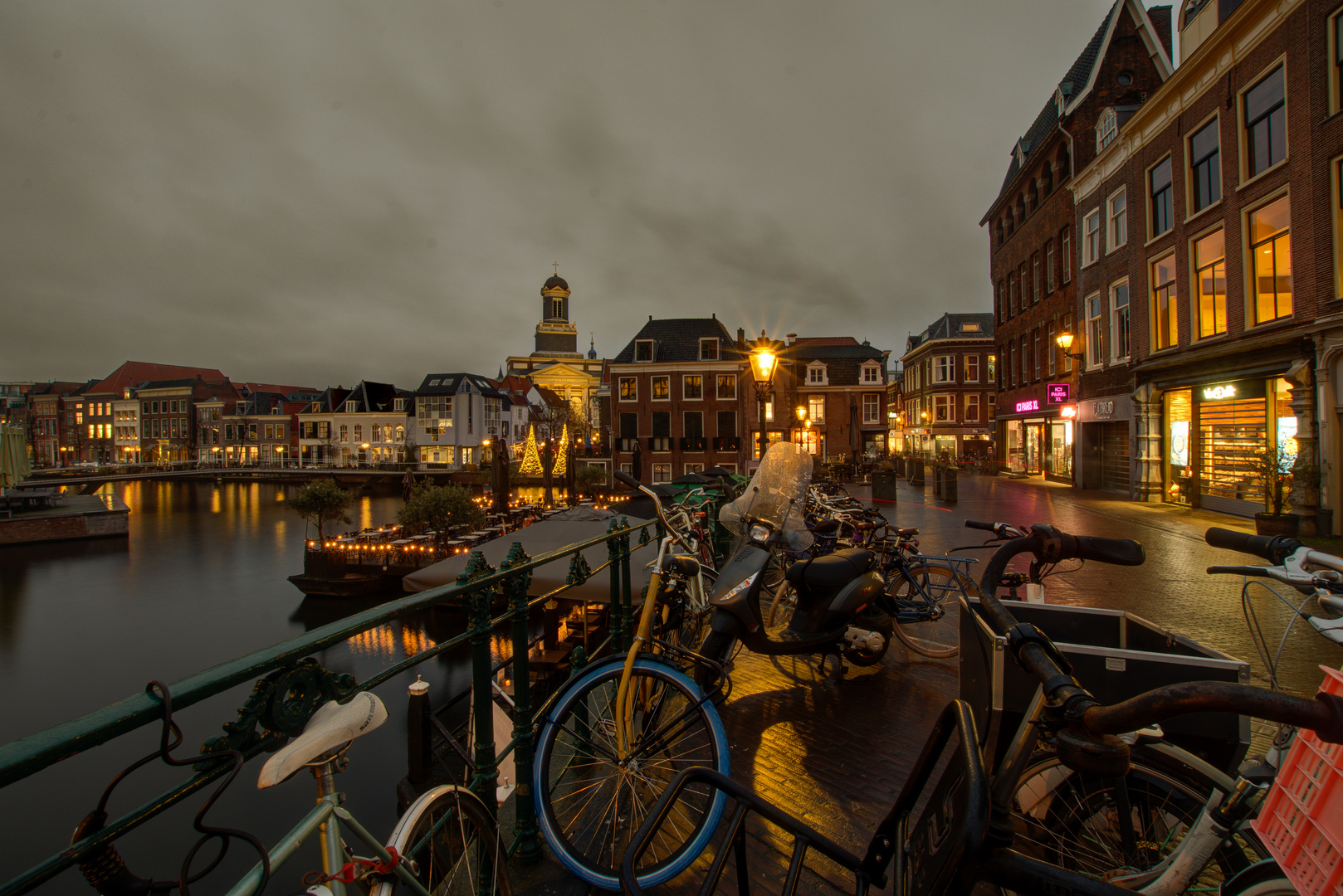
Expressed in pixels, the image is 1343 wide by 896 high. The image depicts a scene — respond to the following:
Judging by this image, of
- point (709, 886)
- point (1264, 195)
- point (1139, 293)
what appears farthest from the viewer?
point (1139, 293)

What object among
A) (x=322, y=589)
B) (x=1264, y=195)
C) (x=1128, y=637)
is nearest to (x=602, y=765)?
(x=1128, y=637)

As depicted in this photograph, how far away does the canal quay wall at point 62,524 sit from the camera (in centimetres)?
2978

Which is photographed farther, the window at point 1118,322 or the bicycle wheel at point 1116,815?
the window at point 1118,322

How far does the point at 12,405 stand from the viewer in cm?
8756

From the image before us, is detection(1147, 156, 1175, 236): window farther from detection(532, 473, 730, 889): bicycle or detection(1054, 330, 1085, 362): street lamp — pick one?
detection(532, 473, 730, 889): bicycle

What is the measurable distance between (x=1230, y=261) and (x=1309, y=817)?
53.3 feet

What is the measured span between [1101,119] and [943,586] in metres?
20.7

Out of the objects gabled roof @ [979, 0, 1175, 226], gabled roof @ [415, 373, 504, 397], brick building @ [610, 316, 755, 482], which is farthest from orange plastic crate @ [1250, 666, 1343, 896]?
gabled roof @ [415, 373, 504, 397]

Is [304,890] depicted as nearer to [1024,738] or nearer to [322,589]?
[1024,738]

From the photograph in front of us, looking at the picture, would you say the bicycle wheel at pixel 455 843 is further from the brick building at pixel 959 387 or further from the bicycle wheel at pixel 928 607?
the brick building at pixel 959 387

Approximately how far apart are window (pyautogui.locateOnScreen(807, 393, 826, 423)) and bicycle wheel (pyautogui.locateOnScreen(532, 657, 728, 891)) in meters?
38.0

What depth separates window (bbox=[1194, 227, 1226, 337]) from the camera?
1298 cm

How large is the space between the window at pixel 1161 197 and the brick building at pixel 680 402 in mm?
22603

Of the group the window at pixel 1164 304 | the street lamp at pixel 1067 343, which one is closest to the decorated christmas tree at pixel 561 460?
the street lamp at pixel 1067 343
